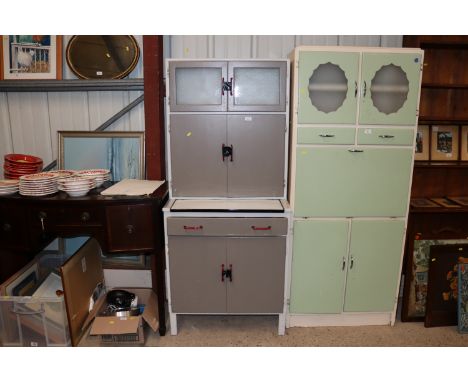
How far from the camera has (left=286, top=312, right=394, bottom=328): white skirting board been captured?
248 cm

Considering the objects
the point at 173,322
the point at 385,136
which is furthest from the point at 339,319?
the point at 385,136

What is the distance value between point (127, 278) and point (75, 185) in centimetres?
109

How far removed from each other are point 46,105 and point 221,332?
2.25 metres

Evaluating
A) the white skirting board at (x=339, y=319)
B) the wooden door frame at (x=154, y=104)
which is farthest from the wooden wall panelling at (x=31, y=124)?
the white skirting board at (x=339, y=319)

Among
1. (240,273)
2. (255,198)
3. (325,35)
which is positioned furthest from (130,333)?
(325,35)

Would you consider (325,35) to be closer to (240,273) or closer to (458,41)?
(458,41)

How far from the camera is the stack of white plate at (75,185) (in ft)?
7.07

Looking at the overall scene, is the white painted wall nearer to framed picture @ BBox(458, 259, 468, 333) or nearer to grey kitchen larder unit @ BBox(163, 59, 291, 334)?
grey kitchen larder unit @ BBox(163, 59, 291, 334)

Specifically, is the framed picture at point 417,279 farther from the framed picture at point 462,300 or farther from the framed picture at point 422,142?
the framed picture at point 422,142

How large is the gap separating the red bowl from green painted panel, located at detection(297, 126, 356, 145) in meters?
1.99

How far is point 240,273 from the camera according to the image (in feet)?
7.48

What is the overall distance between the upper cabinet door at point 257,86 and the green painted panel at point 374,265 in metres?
1.02

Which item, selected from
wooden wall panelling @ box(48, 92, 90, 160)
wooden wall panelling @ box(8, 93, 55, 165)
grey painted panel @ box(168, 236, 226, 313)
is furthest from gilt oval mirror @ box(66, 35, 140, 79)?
grey painted panel @ box(168, 236, 226, 313)

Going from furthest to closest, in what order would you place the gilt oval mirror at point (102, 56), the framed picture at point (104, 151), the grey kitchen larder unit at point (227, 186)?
the framed picture at point (104, 151), the gilt oval mirror at point (102, 56), the grey kitchen larder unit at point (227, 186)
